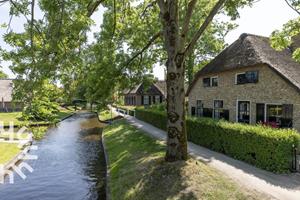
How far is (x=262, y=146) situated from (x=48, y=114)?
8984 millimetres

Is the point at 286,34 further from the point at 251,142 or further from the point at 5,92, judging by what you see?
the point at 5,92

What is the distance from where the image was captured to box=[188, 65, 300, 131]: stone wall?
62.8ft

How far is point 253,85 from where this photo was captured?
2258 centimetres

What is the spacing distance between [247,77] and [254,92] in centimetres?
147

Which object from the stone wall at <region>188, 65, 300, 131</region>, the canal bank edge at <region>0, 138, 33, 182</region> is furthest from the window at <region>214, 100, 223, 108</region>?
the canal bank edge at <region>0, 138, 33, 182</region>

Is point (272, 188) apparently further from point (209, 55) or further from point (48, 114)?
point (209, 55)

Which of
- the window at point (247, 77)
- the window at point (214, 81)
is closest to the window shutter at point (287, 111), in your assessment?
the window at point (247, 77)

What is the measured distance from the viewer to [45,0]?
9.98 meters

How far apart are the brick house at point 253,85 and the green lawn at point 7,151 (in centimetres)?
1700

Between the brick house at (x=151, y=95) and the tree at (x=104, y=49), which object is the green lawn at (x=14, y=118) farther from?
the brick house at (x=151, y=95)

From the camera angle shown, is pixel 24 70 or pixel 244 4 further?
pixel 244 4

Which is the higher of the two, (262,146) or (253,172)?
(262,146)

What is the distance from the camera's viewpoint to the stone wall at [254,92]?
19.2 m

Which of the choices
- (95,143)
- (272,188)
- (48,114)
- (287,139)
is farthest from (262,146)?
(95,143)
